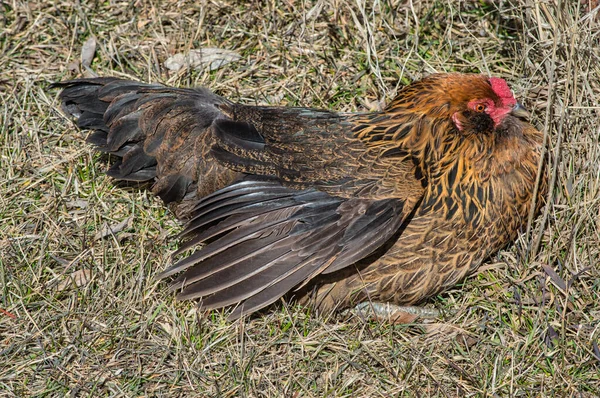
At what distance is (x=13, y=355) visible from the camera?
393 centimetres

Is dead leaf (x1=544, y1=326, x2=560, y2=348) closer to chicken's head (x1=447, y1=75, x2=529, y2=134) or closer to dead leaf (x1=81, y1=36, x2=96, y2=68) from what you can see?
chicken's head (x1=447, y1=75, x2=529, y2=134)

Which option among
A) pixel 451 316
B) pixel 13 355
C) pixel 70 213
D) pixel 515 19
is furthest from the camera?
pixel 515 19

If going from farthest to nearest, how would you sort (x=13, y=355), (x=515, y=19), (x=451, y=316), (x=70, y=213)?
(x=515, y=19) → (x=70, y=213) → (x=451, y=316) → (x=13, y=355)

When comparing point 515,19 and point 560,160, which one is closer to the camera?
point 560,160

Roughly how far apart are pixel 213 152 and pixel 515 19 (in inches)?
90.3

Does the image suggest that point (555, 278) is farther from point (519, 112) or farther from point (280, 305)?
point (280, 305)

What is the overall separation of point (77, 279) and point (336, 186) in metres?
1.60

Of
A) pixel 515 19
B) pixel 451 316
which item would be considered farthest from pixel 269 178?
pixel 515 19

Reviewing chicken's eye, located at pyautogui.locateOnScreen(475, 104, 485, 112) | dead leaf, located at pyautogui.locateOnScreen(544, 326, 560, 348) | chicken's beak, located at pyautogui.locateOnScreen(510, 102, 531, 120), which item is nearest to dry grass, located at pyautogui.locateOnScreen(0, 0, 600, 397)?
dead leaf, located at pyautogui.locateOnScreen(544, 326, 560, 348)

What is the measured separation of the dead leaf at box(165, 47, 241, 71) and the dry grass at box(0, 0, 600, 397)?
0.08 m

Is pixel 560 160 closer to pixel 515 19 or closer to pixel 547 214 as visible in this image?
pixel 547 214

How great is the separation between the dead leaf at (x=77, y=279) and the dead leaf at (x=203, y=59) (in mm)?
1835

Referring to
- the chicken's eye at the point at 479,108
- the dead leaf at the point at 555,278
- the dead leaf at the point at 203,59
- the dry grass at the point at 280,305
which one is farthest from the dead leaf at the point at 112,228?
the dead leaf at the point at 555,278

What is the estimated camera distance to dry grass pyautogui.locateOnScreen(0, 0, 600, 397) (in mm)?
3844
